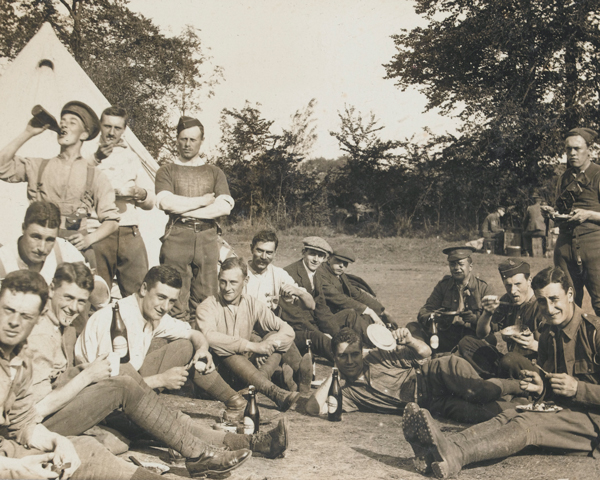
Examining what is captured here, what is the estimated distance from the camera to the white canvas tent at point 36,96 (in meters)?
6.74

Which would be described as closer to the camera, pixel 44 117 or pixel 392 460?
pixel 392 460

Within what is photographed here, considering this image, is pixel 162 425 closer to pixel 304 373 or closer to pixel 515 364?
pixel 304 373

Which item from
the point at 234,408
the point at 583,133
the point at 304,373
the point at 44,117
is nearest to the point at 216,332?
the point at 234,408

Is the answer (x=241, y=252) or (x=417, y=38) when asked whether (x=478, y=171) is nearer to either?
(x=417, y=38)

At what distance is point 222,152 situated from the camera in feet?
32.1

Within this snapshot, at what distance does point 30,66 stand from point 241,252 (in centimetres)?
416

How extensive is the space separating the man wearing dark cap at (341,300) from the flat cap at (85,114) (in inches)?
103

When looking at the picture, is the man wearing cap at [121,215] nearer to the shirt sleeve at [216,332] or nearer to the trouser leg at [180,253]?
the trouser leg at [180,253]

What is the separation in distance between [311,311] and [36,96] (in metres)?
4.02

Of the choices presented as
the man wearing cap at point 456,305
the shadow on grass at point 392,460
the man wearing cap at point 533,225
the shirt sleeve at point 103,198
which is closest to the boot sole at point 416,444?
the shadow on grass at point 392,460

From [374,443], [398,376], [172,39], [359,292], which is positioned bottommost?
[374,443]

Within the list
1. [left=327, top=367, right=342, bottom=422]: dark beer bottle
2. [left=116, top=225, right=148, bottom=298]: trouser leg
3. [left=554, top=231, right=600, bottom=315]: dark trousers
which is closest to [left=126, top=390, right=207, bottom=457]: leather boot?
[left=327, top=367, right=342, bottom=422]: dark beer bottle

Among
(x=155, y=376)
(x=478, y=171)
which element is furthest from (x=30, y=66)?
(x=478, y=171)

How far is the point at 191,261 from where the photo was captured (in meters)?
5.91
